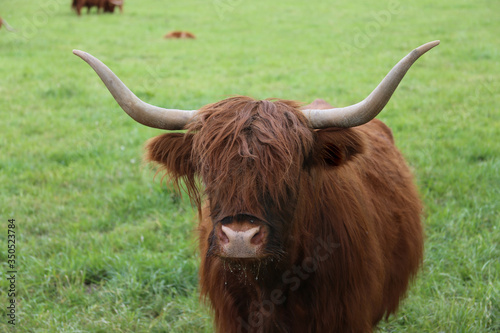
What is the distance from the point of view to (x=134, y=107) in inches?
94.8

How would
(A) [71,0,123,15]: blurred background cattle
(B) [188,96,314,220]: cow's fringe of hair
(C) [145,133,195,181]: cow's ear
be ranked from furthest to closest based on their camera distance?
(A) [71,0,123,15]: blurred background cattle < (C) [145,133,195,181]: cow's ear < (B) [188,96,314,220]: cow's fringe of hair

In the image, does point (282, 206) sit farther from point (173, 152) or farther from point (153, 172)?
point (153, 172)

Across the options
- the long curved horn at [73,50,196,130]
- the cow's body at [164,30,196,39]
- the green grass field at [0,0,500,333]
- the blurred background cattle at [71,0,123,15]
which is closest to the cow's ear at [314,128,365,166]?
the long curved horn at [73,50,196,130]

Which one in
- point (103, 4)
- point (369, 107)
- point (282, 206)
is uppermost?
point (103, 4)

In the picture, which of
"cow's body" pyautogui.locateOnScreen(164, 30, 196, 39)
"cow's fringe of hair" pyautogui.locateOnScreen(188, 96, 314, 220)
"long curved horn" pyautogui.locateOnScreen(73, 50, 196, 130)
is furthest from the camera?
"cow's body" pyautogui.locateOnScreen(164, 30, 196, 39)

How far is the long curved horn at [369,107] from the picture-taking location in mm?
2129

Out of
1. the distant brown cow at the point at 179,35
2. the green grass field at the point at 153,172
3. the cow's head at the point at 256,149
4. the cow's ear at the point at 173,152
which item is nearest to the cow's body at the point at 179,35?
the distant brown cow at the point at 179,35

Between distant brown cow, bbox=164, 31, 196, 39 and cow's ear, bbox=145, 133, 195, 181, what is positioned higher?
distant brown cow, bbox=164, 31, 196, 39

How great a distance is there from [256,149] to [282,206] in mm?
288

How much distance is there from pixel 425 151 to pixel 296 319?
3.83m

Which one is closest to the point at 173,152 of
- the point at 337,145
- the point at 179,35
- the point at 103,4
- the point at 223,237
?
the point at 223,237

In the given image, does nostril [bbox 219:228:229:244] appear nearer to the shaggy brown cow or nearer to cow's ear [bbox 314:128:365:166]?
the shaggy brown cow

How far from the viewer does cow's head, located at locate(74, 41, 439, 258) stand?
2.14 metres

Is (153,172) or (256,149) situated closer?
(256,149)
